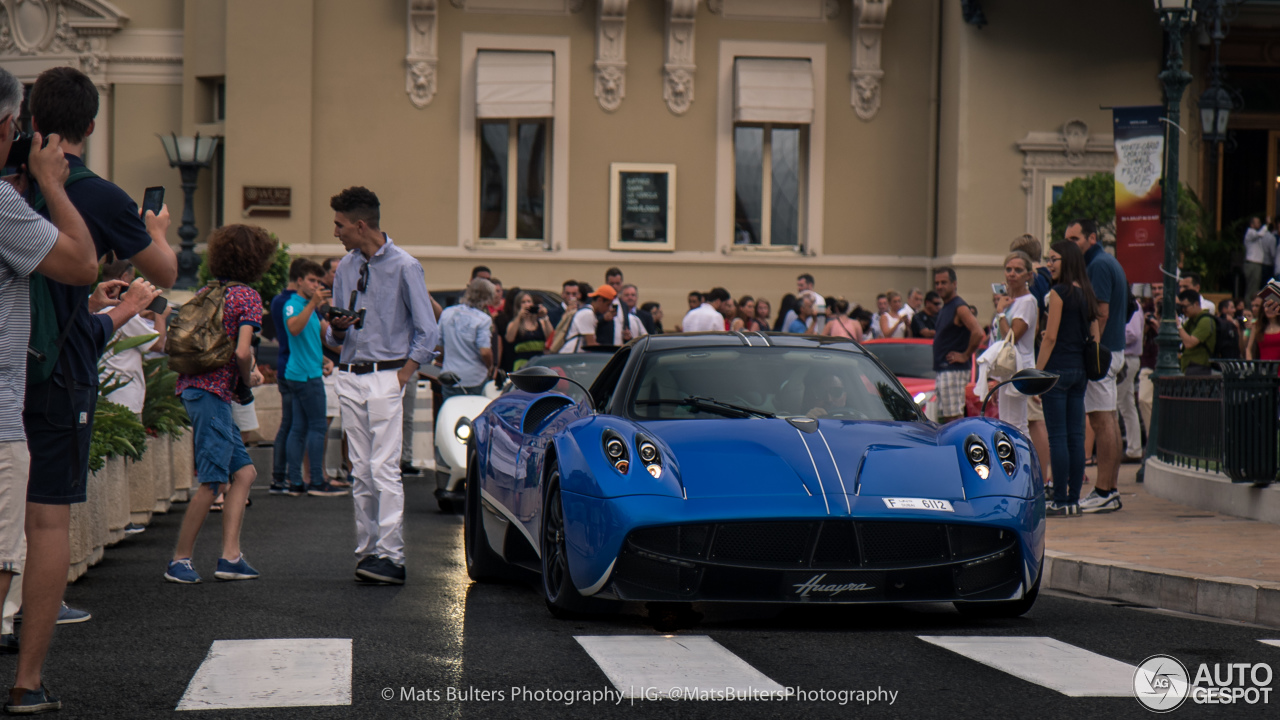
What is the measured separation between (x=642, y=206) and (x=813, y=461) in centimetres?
2057

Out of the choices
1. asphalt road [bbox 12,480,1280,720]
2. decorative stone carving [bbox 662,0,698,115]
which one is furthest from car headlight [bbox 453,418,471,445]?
decorative stone carving [bbox 662,0,698,115]

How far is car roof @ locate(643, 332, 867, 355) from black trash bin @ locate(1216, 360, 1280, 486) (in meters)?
4.09

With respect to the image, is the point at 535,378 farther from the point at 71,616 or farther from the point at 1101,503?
the point at 1101,503

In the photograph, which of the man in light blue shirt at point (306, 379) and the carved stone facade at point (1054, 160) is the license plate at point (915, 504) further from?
the carved stone facade at point (1054, 160)

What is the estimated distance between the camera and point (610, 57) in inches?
1046

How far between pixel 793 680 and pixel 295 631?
2.25 meters

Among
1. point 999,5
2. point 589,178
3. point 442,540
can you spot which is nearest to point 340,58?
point 589,178

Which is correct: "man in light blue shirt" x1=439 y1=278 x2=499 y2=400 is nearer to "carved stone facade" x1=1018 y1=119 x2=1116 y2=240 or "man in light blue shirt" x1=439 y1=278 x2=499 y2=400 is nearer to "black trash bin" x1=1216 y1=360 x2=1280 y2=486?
"black trash bin" x1=1216 y1=360 x2=1280 y2=486

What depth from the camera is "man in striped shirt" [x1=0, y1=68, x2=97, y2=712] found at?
4.89m

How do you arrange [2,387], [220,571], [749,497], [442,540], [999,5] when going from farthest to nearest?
[999,5]
[442,540]
[220,571]
[749,497]
[2,387]

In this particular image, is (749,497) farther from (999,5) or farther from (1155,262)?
(999,5)

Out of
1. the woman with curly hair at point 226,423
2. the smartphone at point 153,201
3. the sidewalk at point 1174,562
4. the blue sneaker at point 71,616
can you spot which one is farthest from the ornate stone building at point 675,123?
the smartphone at point 153,201

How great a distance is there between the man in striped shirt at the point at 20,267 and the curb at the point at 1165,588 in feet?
17.3

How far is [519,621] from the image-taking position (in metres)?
6.87
